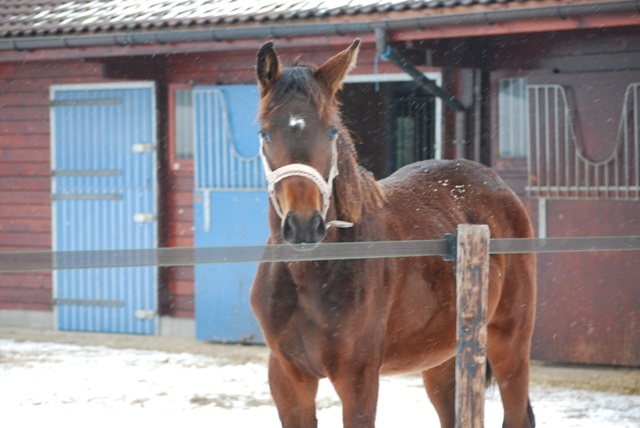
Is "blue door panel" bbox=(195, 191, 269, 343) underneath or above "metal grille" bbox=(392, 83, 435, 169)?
underneath

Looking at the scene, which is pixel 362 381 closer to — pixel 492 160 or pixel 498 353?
pixel 498 353

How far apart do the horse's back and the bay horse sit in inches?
0.8

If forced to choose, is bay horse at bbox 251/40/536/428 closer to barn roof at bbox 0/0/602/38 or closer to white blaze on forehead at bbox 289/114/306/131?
white blaze on forehead at bbox 289/114/306/131

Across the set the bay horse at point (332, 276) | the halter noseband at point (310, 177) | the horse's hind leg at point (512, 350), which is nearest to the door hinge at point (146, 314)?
the horse's hind leg at point (512, 350)

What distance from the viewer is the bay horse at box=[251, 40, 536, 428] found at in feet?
12.6

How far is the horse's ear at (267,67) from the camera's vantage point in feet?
12.9

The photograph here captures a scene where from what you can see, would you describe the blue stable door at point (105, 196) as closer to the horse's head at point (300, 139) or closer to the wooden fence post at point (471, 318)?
the horse's head at point (300, 139)

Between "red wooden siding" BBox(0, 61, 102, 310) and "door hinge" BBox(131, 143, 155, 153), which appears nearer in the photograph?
"door hinge" BBox(131, 143, 155, 153)

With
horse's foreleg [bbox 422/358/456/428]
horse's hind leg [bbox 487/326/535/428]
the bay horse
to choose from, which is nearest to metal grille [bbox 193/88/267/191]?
horse's foreleg [bbox 422/358/456/428]

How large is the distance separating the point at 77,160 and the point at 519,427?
249 inches

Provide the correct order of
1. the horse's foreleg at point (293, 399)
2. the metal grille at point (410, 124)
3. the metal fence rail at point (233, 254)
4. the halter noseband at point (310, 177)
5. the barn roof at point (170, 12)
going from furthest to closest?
the metal grille at point (410, 124)
the barn roof at point (170, 12)
the horse's foreleg at point (293, 399)
the halter noseband at point (310, 177)
the metal fence rail at point (233, 254)

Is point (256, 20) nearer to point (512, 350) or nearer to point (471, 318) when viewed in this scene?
point (512, 350)

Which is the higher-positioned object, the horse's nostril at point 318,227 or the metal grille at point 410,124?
the metal grille at point 410,124

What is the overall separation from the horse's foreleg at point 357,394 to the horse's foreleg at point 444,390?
1279 mm
